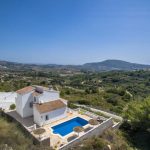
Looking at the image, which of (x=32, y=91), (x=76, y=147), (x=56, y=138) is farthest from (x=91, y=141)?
(x=32, y=91)

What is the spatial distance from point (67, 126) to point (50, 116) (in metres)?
2.02

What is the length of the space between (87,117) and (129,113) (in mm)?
4807

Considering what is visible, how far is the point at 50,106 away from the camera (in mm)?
17234

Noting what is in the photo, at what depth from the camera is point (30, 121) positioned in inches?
661

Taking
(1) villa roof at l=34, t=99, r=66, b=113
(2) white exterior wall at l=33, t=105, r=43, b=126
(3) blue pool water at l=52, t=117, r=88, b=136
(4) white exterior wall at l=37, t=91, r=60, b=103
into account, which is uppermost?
(4) white exterior wall at l=37, t=91, r=60, b=103

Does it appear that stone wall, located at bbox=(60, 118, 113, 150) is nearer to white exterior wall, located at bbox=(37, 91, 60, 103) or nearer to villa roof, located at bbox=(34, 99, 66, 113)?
villa roof, located at bbox=(34, 99, 66, 113)

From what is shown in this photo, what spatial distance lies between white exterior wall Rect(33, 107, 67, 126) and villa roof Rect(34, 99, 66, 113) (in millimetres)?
321

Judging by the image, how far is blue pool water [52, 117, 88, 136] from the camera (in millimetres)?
15255

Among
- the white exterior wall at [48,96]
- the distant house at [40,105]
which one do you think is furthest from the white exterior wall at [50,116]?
the white exterior wall at [48,96]

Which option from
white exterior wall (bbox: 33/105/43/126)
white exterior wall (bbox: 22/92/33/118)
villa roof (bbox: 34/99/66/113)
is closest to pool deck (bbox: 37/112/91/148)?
white exterior wall (bbox: 33/105/43/126)

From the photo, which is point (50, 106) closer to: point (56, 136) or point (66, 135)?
point (56, 136)

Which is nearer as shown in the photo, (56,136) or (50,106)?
(56,136)

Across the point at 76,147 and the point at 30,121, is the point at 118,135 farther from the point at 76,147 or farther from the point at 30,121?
the point at 30,121

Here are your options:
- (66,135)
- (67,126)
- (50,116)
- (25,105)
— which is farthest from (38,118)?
(66,135)
